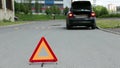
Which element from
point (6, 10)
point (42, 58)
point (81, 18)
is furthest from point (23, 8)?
point (42, 58)

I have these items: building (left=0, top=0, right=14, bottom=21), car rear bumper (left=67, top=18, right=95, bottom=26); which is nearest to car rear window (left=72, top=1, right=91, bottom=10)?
car rear bumper (left=67, top=18, right=95, bottom=26)

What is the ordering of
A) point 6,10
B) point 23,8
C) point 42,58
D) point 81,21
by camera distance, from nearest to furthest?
1. point 42,58
2. point 81,21
3. point 6,10
4. point 23,8

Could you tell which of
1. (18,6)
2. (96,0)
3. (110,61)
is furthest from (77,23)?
(18,6)

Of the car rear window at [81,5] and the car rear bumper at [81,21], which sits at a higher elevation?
the car rear window at [81,5]

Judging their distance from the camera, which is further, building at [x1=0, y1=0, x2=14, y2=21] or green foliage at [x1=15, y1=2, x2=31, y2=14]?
Answer: green foliage at [x1=15, y1=2, x2=31, y2=14]

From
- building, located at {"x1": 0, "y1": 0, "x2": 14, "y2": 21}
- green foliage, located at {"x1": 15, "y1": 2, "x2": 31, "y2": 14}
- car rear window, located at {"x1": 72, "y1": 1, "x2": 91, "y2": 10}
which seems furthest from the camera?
green foliage, located at {"x1": 15, "y1": 2, "x2": 31, "y2": 14}

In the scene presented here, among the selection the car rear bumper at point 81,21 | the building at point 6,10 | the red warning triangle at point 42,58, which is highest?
the building at point 6,10

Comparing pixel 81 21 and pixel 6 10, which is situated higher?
pixel 6 10

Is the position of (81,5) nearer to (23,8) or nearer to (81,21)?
(81,21)

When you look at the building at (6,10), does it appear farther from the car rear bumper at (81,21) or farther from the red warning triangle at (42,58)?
the red warning triangle at (42,58)

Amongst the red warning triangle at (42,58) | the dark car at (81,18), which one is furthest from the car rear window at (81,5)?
the red warning triangle at (42,58)

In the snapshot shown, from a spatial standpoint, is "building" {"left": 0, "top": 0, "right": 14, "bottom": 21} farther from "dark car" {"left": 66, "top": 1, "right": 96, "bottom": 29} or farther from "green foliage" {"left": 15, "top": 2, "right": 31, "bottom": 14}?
"green foliage" {"left": 15, "top": 2, "right": 31, "bottom": 14}

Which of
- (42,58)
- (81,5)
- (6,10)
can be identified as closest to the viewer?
(42,58)

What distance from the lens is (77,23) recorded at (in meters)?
25.4
